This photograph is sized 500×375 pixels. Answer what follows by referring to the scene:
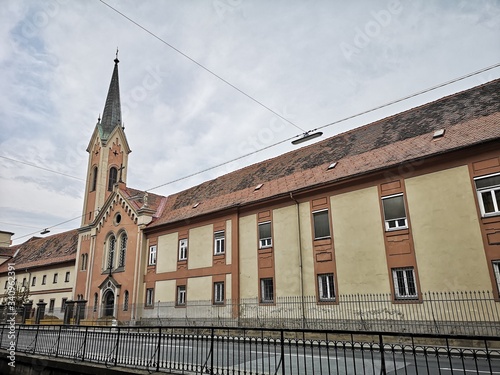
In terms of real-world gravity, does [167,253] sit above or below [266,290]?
above

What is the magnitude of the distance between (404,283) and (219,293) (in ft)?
37.3

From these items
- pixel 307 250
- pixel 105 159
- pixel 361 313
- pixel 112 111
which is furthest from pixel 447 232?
pixel 112 111

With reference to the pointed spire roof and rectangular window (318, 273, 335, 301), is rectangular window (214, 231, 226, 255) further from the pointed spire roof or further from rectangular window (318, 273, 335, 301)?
the pointed spire roof

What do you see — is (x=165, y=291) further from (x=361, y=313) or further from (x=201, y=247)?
(x=361, y=313)

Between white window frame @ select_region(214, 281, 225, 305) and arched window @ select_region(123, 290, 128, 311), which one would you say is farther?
arched window @ select_region(123, 290, 128, 311)

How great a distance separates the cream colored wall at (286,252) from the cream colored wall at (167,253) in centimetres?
905

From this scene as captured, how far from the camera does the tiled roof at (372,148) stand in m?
16.5

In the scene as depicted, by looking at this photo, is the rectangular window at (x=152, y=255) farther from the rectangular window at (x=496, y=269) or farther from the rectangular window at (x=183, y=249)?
the rectangular window at (x=496, y=269)

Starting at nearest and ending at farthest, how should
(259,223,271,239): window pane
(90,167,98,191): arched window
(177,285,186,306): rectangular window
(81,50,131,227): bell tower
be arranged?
(259,223,271,239): window pane, (177,285,186,306): rectangular window, (81,50,131,227): bell tower, (90,167,98,191): arched window

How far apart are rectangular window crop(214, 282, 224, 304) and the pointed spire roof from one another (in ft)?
77.0

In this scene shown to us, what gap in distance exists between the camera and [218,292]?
76.4ft

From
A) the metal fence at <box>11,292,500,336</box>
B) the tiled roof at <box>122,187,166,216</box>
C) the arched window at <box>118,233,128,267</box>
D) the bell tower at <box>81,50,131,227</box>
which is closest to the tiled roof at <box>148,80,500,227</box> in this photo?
the tiled roof at <box>122,187,166,216</box>

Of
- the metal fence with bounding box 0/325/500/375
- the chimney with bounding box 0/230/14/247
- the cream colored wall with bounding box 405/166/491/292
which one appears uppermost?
the chimney with bounding box 0/230/14/247

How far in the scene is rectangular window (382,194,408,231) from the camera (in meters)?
16.7
